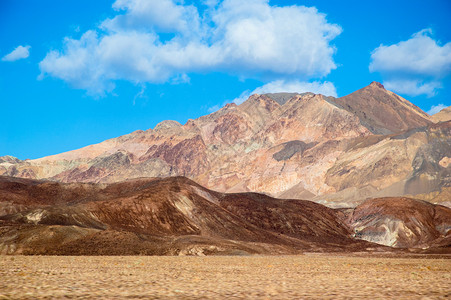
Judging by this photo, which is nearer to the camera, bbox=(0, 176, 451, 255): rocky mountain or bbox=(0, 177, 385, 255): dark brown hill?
bbox=(0, 177, 385, 255): dark brown hill

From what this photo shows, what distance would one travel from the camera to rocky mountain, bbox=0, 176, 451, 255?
70438 millimetres

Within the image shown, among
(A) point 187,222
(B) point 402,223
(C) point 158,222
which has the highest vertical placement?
(B) point 402,223

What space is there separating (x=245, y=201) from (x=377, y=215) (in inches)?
1596

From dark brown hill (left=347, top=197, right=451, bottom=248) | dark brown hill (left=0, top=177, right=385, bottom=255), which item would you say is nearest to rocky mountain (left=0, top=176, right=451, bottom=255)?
dark brown hill (left=0, top=177, right=385, bottom=255)

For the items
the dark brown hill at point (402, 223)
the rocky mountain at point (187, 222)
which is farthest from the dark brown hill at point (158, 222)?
the dark brown hill at point (402, 223)

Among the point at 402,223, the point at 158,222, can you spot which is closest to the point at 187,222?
the point at 158,222

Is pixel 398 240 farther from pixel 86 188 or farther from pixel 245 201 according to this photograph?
pixel 86 188

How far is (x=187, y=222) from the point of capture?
356ft

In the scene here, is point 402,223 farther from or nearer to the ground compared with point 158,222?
farther from the ground

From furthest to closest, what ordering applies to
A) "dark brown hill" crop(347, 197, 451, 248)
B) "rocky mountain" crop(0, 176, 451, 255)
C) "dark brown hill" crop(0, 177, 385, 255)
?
1. "dark brown hill" crop(347, 197, 451, 248)
2. "rocky mountain" crop(0, 176, 451, 255)
3. "dark brown hill" crop(0, 177, 385, 255)

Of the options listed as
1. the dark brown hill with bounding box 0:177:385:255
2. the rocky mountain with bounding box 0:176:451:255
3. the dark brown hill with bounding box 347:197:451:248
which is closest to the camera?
the dark brown hill with bounding box 0:177:385:255

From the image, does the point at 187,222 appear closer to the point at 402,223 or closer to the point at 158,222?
the point at 158,222

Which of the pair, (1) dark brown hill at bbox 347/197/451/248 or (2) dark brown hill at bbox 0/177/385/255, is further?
(1) dark brown hill at bbox 347/197/451/248

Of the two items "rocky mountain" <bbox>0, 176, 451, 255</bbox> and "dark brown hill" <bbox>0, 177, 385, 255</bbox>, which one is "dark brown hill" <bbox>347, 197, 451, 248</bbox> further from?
"dark brown hill" <bbox>0, 177, 385, 255</bbox>
